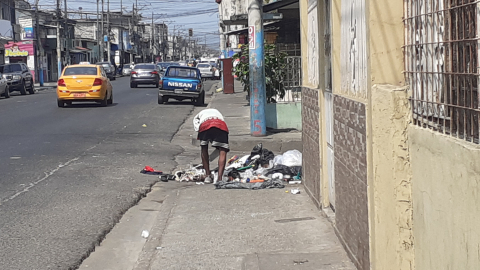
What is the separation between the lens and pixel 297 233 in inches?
269

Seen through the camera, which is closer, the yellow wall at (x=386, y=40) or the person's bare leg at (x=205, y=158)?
the yellow wall at (x=386, y=40)

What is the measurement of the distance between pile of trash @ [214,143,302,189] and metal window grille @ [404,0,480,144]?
5.37 meters

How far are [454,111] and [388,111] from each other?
2.88 feet

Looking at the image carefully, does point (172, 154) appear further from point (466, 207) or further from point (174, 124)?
point (466, 207)

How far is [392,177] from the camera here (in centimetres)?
454

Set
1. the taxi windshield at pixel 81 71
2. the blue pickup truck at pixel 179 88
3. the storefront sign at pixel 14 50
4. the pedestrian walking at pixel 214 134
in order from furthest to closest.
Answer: the storefront sign at pixel 14 50 < the blue pickup truck at pixel 179 88 < the taxi windshield at pixel 81 71 < the pedestrian walking at pixel 214 134

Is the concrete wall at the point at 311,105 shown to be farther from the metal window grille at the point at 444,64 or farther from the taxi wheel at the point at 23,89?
the taxi wheel at the point at 23,89

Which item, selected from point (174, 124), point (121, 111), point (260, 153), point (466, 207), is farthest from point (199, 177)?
point (121, 111)

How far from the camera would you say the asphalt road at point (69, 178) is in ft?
21.7

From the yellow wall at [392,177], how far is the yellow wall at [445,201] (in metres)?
0.14

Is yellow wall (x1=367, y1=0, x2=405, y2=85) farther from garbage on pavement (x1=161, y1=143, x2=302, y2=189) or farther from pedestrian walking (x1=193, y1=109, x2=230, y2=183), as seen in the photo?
pedestrian walking (x1=193, y1=109, x2=230, y2=183)

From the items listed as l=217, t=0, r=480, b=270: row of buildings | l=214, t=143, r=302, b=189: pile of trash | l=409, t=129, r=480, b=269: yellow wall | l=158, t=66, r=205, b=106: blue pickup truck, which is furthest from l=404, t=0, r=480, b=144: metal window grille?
l=158, t=66, r=205, b=106: blue pickup truck

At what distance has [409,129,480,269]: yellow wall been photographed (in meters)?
3.12

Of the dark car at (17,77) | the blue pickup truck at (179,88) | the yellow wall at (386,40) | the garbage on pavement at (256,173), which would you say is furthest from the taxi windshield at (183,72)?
the yellow wall at (386,40)
